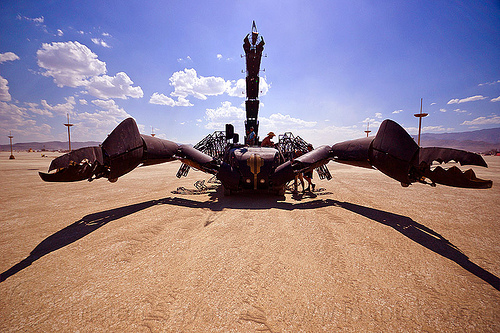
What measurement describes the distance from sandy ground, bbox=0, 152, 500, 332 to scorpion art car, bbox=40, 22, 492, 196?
48.0 inches

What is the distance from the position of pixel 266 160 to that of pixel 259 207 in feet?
5.38

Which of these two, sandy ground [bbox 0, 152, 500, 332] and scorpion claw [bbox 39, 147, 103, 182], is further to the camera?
scorpion claw [bbox 39, 147, 103, 182]

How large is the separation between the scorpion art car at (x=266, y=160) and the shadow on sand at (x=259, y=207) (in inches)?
26.5

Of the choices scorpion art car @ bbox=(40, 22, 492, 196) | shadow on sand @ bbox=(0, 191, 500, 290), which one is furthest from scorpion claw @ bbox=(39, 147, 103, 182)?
shadow on sand @ bbox=(0, 191, 500, 290)

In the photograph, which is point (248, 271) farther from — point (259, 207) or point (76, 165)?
point (76, 165)

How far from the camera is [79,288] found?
2.26 metres

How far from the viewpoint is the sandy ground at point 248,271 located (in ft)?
6.14

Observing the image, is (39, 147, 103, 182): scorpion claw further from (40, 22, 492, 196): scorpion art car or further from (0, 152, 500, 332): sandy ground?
(0, 152, 500, 332): sandy ground

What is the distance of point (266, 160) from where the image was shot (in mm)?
6121

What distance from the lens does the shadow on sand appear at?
110 inches

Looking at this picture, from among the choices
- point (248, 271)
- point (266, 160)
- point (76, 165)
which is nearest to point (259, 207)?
point (266, 160)

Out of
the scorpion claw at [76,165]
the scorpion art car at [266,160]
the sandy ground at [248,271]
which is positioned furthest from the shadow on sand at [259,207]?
the scorpion claw at [76,165]

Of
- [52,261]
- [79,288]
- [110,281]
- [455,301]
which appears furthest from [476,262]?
[52,261]

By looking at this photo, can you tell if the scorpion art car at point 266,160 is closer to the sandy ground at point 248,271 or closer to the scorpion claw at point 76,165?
the scorpion claw at point 76,165
